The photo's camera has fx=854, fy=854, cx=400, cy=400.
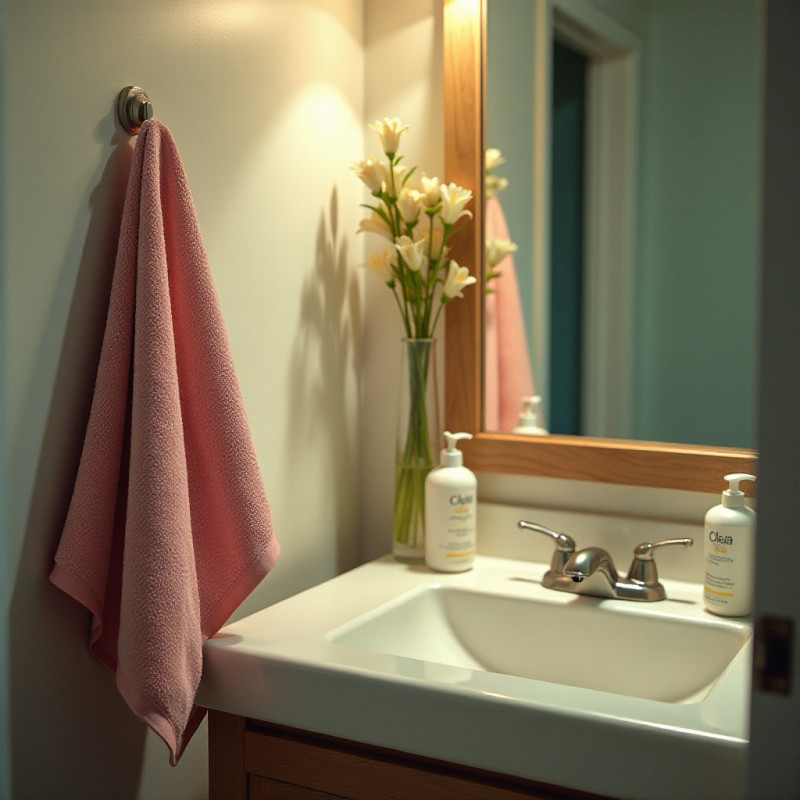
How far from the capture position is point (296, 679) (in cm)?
91

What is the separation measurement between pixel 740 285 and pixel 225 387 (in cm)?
69

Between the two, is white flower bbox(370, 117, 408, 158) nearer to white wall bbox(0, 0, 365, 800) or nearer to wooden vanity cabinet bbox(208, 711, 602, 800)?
white wall bbox(0, 0, 365, 800)

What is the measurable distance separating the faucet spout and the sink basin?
0.04 metres

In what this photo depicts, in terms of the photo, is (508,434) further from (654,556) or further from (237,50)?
(237,50)

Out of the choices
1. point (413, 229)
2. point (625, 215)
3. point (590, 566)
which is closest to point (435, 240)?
point (413, 229)

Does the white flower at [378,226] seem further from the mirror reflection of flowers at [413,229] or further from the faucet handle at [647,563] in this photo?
the faucet handle at [647,563]

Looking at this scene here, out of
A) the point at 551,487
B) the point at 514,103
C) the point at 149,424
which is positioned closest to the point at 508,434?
the point at 551,487

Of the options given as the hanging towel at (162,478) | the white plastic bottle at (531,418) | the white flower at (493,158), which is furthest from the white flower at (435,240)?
the hanging towel at (162,478)

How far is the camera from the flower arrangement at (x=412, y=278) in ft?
4.18

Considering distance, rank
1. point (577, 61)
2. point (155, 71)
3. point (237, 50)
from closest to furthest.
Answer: point (155, 71) → point (237, 50) → point (577, 61)

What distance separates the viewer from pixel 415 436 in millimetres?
1302

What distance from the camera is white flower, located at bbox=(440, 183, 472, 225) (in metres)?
1.24

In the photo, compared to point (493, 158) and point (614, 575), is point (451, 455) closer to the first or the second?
point (614, 575)

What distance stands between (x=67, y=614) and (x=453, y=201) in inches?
29.6
